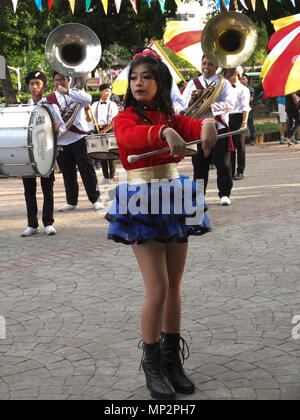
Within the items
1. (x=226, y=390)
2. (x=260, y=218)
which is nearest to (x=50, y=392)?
(x=226, y=390)

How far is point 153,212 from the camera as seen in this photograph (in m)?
3.11

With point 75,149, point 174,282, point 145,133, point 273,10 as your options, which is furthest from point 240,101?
point 273,10

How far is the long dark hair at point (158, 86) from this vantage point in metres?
3.17

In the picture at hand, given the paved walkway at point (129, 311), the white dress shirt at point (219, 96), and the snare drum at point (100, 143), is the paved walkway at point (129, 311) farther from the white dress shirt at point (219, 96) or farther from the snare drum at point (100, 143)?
the white dress shirt at point (219, 96)

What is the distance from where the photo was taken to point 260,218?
24.7 ft

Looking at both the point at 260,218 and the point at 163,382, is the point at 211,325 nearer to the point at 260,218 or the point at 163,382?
the point at 163,382

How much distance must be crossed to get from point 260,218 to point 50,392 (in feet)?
15.5

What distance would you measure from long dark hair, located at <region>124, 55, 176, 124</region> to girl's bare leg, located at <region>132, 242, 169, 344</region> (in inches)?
25.8

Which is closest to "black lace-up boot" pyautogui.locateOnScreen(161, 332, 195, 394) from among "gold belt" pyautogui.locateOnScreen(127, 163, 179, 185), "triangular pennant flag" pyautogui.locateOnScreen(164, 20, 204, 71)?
"gold belt" pyautogui.locateOnScreen(127, 163, 179, 185)

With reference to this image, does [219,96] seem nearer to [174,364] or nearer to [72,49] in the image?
[72,49]

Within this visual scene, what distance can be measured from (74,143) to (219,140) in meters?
1.92

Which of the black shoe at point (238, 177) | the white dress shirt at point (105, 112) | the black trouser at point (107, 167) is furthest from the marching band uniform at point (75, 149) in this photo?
the white dress shirt at point (105, 112)

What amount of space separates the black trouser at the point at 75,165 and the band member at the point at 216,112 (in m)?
1.43

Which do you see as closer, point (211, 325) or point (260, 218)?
point (211, 325)
